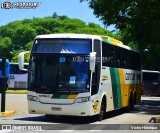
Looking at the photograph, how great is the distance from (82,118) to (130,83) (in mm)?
5491

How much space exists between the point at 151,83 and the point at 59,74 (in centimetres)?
3473

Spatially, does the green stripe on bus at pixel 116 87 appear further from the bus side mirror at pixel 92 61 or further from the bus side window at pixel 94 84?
the bus side mirror at pixel 92 61

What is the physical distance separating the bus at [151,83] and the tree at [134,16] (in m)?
21.3

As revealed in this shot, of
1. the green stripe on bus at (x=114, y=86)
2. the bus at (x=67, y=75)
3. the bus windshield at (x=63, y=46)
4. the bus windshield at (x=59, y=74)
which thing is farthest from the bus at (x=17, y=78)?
the bus windshield at (x=59, y=74)

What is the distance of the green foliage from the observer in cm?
8394

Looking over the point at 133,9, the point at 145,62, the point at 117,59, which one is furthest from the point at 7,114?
the point at 145,62

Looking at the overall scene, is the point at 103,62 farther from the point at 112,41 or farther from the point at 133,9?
the point at 133,9

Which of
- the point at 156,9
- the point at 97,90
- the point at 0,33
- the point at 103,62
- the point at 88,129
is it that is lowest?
the point at 88,129

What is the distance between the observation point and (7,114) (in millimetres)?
A: 18828

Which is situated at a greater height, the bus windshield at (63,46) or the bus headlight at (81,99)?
the bus windshield at (63,46)

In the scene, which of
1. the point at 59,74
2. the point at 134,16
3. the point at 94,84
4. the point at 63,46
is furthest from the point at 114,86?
the point at 134,16

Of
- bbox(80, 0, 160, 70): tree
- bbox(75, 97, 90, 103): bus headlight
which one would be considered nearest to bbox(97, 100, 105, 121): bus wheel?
bbox(75, 97, 90, 103): bus headlight

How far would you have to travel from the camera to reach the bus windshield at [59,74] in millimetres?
16172

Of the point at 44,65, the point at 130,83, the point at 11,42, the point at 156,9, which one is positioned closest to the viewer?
the point at 44,65
